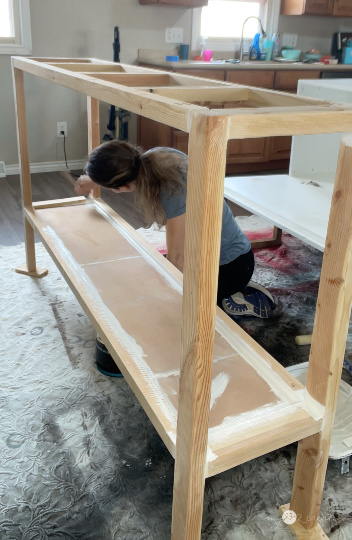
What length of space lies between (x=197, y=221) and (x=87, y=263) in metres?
1.07

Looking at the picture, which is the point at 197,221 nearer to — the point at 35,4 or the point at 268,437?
the point at 268,437

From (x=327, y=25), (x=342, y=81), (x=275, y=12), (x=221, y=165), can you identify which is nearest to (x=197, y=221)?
(x=221, y=165)

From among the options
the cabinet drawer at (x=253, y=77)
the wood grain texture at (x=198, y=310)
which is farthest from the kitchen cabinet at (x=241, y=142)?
the wood grain texture at (x=198, y=310)

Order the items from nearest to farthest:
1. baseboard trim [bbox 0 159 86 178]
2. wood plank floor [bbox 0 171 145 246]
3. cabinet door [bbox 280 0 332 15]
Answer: wood plank floor [bbox 0 171 145 246], baseboard trim [bbox 0 159 86 178], cabinet door [bbox 280 0 332 15]

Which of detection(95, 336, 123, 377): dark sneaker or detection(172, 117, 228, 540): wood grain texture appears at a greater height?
detection(172, 117, 228, 540): wood grain texture

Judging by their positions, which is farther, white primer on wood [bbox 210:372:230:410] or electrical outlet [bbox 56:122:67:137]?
electrical outlet [bbox 56:122:67:137]

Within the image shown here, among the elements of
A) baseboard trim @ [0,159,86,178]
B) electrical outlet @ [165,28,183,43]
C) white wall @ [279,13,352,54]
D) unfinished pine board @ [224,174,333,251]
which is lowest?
baseboard trim @ [0,159,86,178]

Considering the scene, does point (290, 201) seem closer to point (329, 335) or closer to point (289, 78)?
point (329, 335)

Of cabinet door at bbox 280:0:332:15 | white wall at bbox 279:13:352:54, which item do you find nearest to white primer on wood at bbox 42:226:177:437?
cabinet door at bbox 280:0:332:15

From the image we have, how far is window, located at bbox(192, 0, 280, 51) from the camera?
4.52 meters

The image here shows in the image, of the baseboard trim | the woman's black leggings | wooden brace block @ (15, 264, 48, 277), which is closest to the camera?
the woman's black leggings

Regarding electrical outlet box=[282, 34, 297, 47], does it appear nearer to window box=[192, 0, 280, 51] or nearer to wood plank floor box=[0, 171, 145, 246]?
window box=[192, 0, 280, 51]

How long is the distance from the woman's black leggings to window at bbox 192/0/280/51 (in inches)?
121

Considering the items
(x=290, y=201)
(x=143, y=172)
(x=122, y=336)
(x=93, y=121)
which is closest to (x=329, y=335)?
(x=122, y=336)
